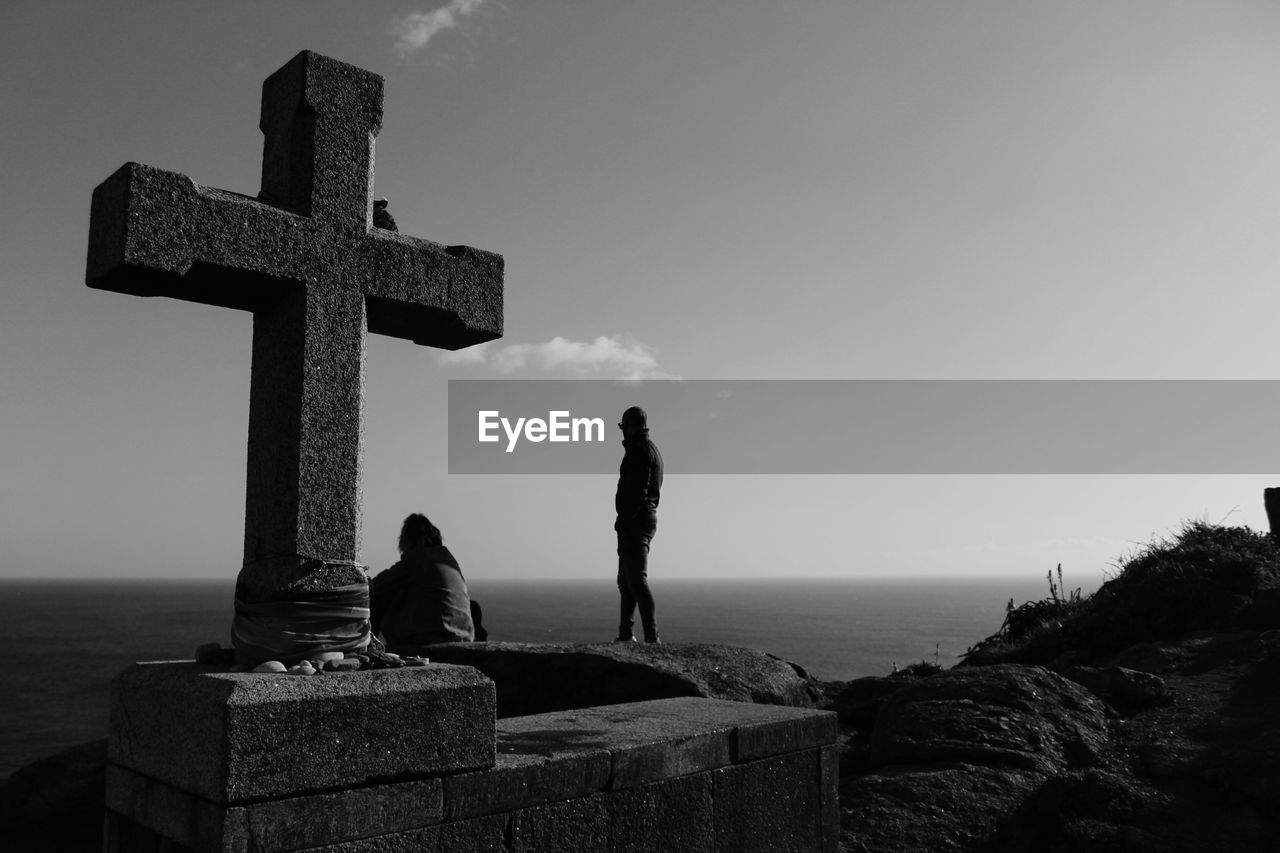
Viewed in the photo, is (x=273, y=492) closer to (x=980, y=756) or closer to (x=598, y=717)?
(x=598, y=717)

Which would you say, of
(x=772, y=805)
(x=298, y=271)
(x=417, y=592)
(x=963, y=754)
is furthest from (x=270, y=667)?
(x=963, y=754)

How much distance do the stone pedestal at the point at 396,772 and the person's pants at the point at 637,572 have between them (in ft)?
11.1

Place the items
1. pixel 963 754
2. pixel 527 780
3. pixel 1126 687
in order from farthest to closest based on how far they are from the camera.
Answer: pixel 1126 687
pixel 963 754
pixel 527 780

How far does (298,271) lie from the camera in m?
3.31

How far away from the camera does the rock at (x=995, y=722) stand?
600 cm

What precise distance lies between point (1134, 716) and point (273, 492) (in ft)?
21.1

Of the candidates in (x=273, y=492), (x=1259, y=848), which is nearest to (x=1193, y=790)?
(x=1259, y=848)

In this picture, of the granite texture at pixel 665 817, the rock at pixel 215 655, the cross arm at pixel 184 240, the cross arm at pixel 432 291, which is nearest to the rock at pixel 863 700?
the granite texture at pixel 665 817

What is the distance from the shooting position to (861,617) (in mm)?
134500

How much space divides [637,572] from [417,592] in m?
1.70

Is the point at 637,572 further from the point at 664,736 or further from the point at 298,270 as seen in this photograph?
the point at 298,270

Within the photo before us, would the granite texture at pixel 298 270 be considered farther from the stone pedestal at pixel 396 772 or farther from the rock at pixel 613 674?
the rock at pixel 613 674

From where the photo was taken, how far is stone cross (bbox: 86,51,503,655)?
3031 mm

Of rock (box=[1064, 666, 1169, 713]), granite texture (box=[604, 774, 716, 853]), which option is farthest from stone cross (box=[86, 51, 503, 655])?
rock (box=[1064, 666, 1169, 713])
